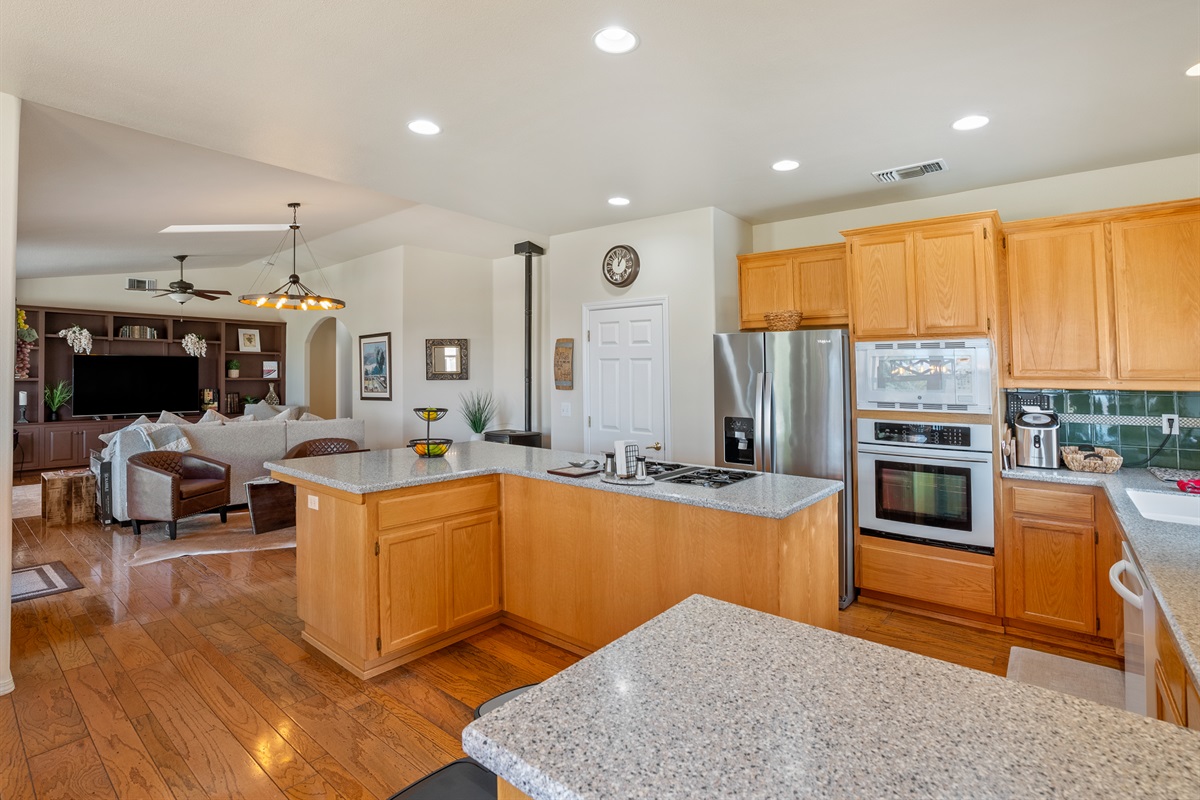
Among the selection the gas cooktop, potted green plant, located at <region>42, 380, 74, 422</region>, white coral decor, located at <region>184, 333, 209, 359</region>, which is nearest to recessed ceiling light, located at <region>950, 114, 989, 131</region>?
the gas cooktop

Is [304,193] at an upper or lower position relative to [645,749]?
upper

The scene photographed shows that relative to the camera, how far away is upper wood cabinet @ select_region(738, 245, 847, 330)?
161 inches

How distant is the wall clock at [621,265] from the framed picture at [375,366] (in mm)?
3256

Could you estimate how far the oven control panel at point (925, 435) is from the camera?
10.6ft

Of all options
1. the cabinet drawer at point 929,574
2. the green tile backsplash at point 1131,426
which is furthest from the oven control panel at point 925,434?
the green tile backsplash at point 1131,426

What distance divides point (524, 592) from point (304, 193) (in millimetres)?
3660

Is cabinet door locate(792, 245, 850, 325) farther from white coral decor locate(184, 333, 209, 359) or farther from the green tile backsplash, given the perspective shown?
white coral decor locate(184, 333, 209, 359)

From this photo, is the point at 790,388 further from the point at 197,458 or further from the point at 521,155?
the point at 197,458

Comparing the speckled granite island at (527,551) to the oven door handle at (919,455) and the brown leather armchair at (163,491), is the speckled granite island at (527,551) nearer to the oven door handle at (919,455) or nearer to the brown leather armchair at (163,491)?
the oven door handle at (919,455)

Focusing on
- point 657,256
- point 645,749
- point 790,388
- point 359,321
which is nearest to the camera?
point 645,749

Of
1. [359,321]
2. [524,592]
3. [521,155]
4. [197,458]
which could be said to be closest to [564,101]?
[521,155]

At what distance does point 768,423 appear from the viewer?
388cm

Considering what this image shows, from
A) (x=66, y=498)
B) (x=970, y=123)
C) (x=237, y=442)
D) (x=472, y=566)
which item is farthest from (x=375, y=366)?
(x=970, y=123)

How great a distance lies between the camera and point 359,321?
24.5 feet
